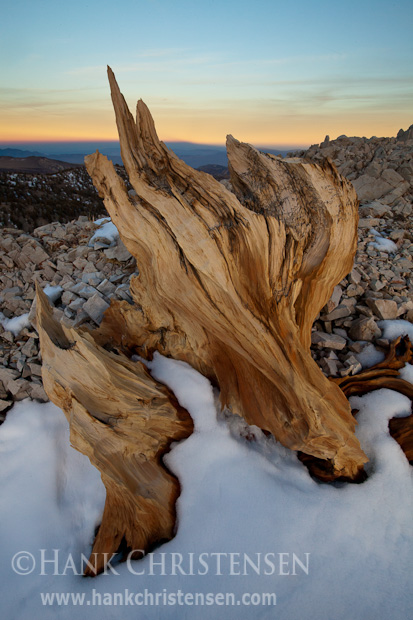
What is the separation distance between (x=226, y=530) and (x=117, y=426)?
1638 mm

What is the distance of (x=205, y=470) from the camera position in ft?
13.6

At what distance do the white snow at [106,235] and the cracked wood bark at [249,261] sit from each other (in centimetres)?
275

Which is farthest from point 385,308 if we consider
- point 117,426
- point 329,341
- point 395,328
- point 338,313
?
point 117,426

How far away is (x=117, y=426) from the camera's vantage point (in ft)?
12.6

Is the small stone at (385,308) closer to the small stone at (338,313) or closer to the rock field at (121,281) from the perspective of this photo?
the rock field at (121,281)

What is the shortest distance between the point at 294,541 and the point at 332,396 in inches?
62.1

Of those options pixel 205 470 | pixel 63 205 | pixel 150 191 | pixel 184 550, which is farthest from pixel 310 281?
pixel 63 205

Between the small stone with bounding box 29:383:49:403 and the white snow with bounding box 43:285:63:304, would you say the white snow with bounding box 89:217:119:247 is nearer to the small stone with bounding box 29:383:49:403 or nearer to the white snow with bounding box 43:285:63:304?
the white snow with bounding box 43:285:63:304

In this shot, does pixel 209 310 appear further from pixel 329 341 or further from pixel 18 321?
Answer: pixel 18 321

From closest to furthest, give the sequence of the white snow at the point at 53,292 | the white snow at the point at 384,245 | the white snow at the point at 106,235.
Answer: the white snow at the point at 53,292
the white snow at the point at 384,245
the white snow at the point at 106,235

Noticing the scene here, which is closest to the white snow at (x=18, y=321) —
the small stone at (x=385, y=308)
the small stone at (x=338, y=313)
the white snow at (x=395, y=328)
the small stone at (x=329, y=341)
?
the small stone at (x=329, y=341)

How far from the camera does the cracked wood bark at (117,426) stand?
367 cm

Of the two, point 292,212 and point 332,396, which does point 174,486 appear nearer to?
point 332,396

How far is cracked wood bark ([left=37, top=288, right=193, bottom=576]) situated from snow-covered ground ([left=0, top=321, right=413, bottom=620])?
207 millimetres
